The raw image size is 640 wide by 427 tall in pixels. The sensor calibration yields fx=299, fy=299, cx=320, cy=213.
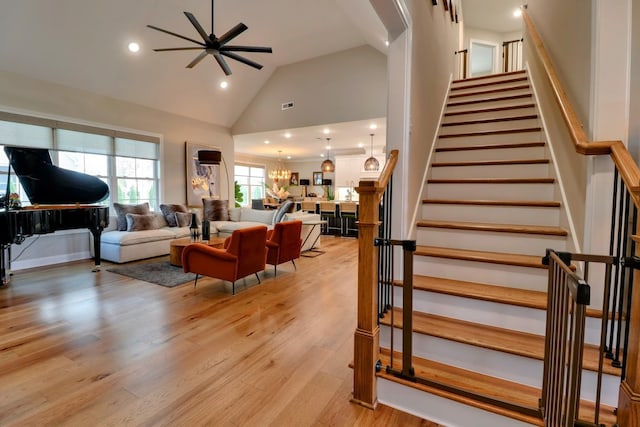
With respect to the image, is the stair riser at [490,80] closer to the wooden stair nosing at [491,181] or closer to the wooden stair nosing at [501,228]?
the wooden stair nosing at [491,181]

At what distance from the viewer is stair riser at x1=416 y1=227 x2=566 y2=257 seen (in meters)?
2.26

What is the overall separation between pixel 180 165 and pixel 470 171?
6.55 metres

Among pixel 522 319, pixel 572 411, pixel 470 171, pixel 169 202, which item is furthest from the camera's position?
pixel 169 202

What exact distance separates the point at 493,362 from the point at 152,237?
5.62 meters

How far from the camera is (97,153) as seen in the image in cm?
576

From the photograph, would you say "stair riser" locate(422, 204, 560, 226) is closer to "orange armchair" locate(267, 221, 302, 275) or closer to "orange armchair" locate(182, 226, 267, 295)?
"orange armchair" locate(182, 226, 267, 295)

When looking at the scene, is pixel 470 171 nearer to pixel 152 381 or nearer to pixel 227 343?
pixel 227 343

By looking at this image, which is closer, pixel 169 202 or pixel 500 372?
pixel 500 372

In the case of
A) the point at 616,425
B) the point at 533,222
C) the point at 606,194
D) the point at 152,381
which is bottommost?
the point at 152,381

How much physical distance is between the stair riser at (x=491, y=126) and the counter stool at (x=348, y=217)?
14.0ft

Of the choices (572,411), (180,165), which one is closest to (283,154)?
(180,165)

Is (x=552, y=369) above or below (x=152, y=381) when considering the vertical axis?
above

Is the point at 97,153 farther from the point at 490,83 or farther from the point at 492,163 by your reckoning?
the point at 490,83

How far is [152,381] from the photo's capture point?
197 cm
